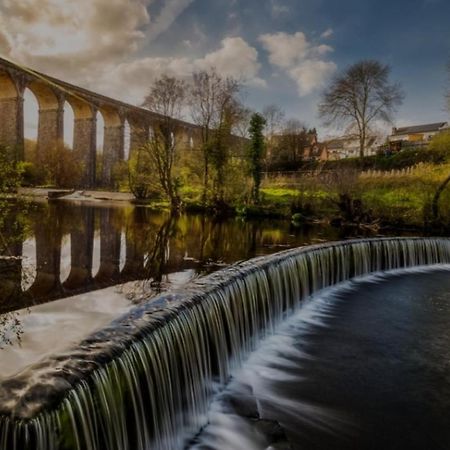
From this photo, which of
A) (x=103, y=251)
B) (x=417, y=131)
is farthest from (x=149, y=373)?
(x=417, y=131)

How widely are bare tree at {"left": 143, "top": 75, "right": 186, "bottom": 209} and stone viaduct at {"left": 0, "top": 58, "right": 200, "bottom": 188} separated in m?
0.53

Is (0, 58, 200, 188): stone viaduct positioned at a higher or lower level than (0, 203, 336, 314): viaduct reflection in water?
higher

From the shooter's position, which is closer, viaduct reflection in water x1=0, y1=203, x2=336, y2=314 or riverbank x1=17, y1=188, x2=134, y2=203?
viaduct reflection in water x1=0, y1=203, x2=336, y2=314

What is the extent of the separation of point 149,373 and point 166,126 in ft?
82.8

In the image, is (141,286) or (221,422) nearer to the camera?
(221,422)

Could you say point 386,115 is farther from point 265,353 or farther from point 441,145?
point 265,353

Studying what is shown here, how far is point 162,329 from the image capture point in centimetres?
412

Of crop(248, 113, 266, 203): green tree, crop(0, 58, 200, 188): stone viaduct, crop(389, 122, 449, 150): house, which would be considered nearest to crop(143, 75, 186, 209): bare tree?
crop(0, 58, 200, 188): stone viaduct

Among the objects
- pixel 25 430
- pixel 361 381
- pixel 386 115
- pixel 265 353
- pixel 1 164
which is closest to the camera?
pixel 25 430

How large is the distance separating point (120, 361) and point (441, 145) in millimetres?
22213

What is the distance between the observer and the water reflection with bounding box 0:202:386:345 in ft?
22.3

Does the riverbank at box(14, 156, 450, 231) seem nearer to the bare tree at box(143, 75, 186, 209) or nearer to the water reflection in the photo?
the bare tree at box(143, 75, 186, 209)

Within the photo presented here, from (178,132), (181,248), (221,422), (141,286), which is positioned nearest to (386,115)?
(178,132)

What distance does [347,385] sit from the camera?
16.3 feet
